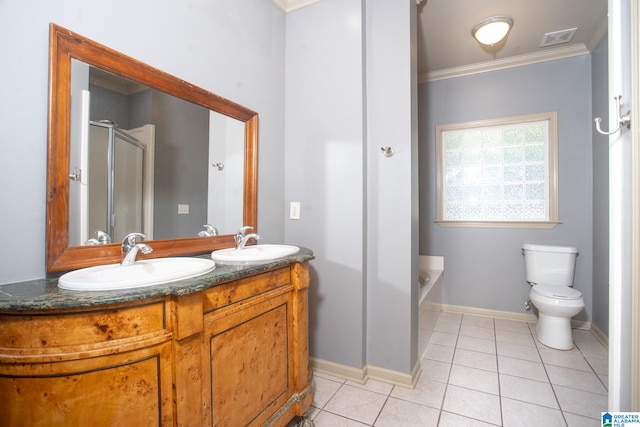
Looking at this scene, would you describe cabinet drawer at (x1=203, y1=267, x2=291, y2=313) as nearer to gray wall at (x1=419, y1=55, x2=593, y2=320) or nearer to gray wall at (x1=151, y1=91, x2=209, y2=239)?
gray wall at (x1=151, y1=91, x2=209, y2=239)

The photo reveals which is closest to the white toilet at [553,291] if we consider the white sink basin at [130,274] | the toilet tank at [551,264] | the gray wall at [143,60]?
the toilet tank at [551,264]

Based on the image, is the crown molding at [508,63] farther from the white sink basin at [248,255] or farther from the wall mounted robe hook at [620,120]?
the white sink basin at [248,255]

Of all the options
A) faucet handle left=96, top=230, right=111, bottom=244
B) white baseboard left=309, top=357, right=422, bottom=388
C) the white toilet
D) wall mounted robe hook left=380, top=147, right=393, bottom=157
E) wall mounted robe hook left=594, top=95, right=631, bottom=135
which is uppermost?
wall mounted robe hook left=380, top=147, right=393, bottom=157

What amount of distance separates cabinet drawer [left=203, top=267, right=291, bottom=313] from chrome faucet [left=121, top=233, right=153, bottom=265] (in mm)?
321

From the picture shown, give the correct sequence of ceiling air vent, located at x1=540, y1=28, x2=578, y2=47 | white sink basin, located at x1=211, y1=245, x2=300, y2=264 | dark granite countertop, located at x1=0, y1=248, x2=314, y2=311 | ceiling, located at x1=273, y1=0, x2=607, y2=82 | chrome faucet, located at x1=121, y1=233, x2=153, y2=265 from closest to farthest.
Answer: dark granite countertop, located at x1=0, y1=248, x2=314, y2=311 → chrome faucet, located at x1=121, y1=233, x2=153, y2=265 → white sink basin, located at x1=211, y1=245, x2=300, y2=264 → ceiling, located at x1=273, y1=0, x2=607, y2=82 → ceiling air vent, located at x1=540, y1=28, x2=578, y2=47

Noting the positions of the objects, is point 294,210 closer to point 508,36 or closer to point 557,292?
point 557,292

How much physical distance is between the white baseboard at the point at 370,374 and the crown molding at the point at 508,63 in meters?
2.91

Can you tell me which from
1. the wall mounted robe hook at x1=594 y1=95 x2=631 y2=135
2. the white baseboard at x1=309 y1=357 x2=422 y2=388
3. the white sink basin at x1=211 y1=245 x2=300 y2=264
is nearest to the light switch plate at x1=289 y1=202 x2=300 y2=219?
the white sink basin at x1=211 y1=245 x2=300 y2=264

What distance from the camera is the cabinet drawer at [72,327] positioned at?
0.68 meters

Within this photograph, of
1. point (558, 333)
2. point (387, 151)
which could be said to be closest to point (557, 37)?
point (387, 151)

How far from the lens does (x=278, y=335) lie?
1.29 metres

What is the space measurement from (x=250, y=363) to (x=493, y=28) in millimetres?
2934

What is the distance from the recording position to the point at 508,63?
288 centimetres

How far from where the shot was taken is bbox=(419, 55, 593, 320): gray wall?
2639 millimetres
